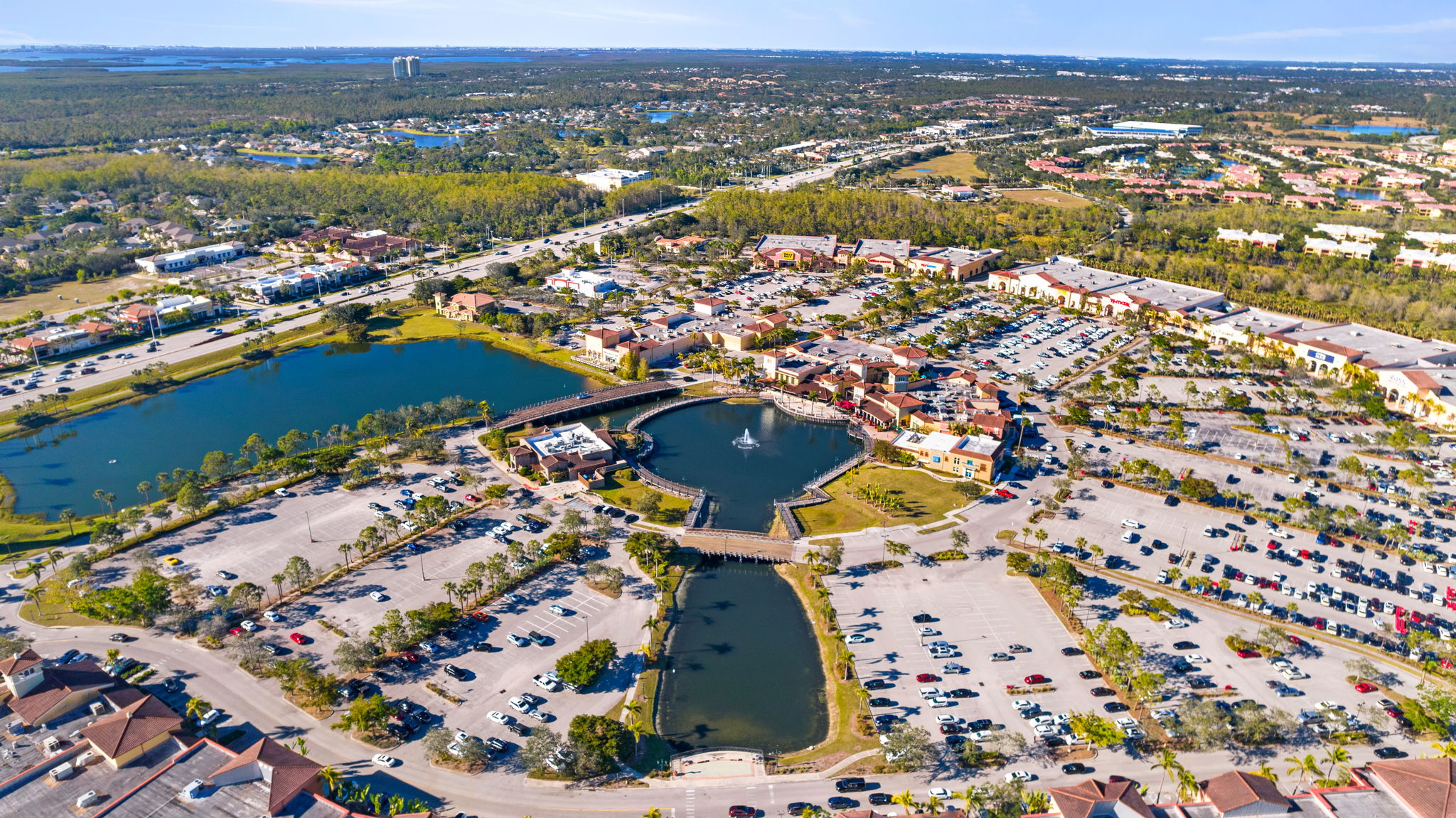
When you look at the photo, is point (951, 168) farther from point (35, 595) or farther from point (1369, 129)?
Answer: point (35, 595)

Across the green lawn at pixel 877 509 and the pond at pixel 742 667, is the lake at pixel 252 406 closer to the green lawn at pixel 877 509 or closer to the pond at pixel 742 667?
the green lawn at pixel 877 509

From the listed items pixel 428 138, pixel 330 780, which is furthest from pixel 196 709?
pixel 428 138

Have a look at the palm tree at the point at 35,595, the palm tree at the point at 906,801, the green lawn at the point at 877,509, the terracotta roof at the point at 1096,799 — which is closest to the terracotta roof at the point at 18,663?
the palm tree at the point at 35,595

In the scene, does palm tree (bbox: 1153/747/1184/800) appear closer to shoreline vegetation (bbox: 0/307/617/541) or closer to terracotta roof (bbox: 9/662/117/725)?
terracotta roof (bbox: 9/662/117/725)

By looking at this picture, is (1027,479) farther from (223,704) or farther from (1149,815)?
(223,704)

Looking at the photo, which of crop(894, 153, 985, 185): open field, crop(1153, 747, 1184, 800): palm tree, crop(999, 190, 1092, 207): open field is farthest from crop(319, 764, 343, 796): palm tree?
crop(894, 153, 985, 185): open field

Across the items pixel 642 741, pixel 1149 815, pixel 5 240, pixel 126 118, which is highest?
pixel 126 118

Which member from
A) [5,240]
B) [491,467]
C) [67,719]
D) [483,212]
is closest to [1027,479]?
[491,467]
